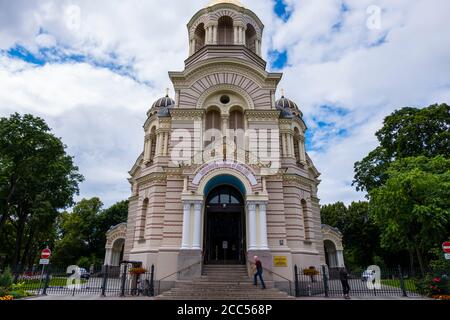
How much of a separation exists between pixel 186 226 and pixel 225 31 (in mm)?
17924

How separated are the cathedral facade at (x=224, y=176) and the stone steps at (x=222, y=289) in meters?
0.75

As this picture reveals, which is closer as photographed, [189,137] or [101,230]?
[189,137]

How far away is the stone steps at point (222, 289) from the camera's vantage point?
13695 millimetres

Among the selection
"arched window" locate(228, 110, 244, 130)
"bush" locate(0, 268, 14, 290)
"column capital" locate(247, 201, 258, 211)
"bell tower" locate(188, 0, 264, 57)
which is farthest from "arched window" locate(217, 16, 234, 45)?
"bush" locate(0, 268, 14, 290)

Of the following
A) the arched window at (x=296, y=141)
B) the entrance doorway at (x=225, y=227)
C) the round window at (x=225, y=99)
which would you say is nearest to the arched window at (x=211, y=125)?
the round window at (x=225, y=99)

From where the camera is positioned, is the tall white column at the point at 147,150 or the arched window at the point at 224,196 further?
the tall white column at the point at 147,150

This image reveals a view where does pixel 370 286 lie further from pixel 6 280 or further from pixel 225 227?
pixel 6 280

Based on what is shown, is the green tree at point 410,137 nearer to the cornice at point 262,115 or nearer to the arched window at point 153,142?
the cornice at point 262,115

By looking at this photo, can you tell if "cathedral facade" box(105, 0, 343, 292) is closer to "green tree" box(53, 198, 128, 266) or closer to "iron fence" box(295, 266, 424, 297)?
"iron fence" box(295, 266, 424, 297)

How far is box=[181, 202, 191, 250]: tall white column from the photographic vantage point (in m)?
16.4

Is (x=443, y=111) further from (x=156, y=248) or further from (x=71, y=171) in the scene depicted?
(x=71, y=171)
